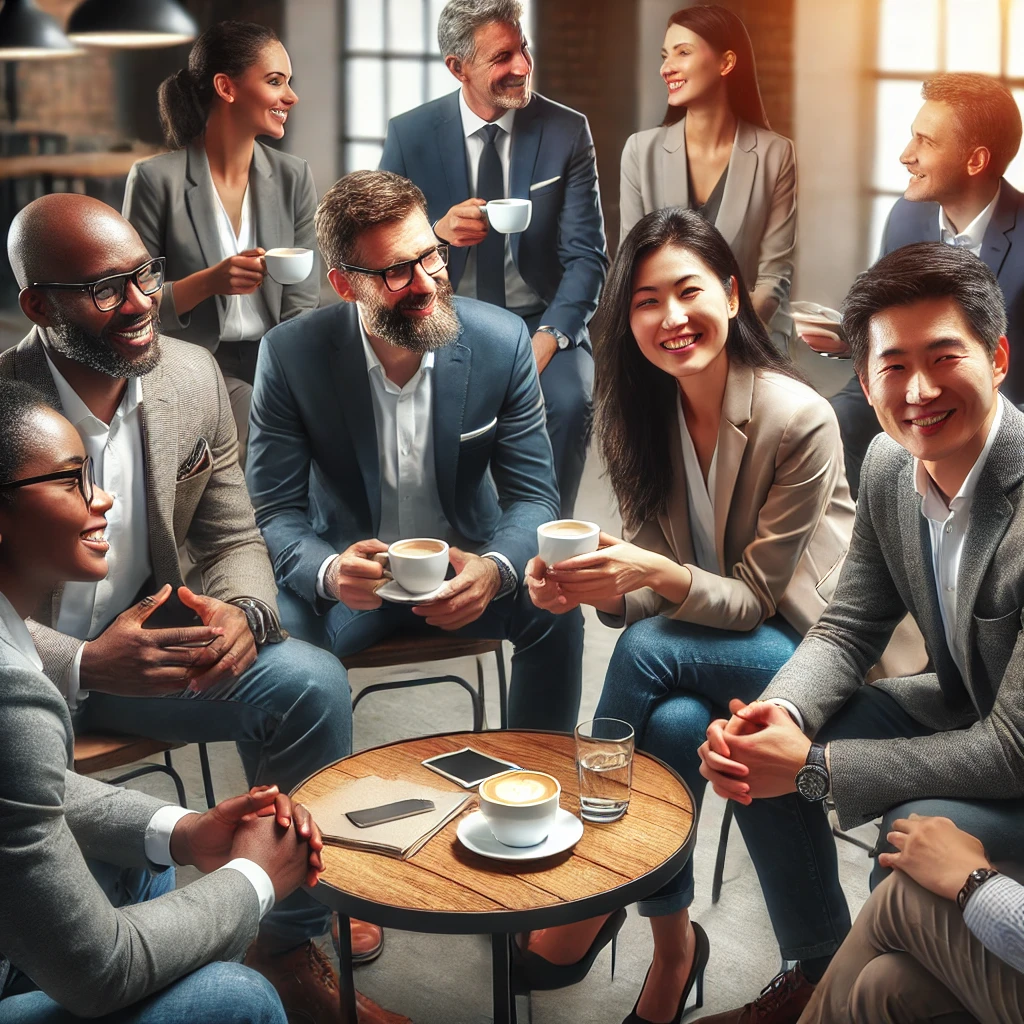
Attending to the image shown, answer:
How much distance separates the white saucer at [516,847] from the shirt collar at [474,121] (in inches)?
86.8

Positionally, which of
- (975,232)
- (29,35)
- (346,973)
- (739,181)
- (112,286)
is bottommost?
(346,973)

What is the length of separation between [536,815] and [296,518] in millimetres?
1380

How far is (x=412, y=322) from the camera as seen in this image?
3.10m

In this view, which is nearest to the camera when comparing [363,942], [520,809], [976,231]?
[520,809]

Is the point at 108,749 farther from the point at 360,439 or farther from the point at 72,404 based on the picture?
the point at 360,439

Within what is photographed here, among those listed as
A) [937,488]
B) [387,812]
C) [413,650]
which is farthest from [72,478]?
[937,488]

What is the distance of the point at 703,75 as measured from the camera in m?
3.49

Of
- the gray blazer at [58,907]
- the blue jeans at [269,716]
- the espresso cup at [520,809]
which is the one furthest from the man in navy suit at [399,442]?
the gray blazer at [58,907]

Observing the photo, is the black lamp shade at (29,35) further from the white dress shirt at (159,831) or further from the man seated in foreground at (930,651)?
the man seated in foreground at (930,651)

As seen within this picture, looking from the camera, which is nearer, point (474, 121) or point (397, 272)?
point (397, 272)

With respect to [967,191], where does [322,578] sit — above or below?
below

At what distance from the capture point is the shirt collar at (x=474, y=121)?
3660 mm

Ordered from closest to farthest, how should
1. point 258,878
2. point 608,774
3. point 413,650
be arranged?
1. point 258,878
2. point 608,774
3. point 413,650

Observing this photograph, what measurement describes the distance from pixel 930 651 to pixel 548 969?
97 cm
